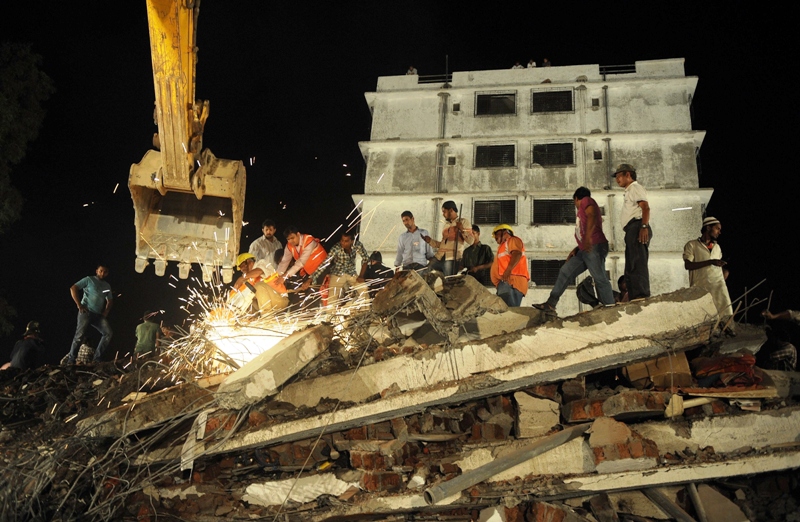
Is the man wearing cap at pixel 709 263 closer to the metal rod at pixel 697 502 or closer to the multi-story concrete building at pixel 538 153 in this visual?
the metal rod at pixel 697 502

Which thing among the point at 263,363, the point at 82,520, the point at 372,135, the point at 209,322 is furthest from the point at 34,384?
the point at 372,135

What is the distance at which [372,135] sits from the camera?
23.6m

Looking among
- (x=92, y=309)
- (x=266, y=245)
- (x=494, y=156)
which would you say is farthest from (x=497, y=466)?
(x=494, y=156)

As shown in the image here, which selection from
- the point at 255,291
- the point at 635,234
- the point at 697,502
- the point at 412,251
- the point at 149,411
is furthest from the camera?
the point at 412,251

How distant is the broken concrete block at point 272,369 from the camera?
5117 millimetres

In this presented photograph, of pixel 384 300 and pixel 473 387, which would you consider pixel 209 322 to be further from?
pixel 473 387

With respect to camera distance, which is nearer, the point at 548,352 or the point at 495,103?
the point at 548,352

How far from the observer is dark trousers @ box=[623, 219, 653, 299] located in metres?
6.24

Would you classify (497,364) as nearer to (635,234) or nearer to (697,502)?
(697,502)

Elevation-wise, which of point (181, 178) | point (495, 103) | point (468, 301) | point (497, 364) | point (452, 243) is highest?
point (495, 103)

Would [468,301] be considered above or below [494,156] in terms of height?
below

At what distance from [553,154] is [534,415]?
1867cm

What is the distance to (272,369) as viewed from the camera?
5215 millimetres

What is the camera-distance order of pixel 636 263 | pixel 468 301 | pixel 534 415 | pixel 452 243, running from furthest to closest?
pixel 452 243 < pixel 636 263 < pixel 468 301 < pixel 534 415
